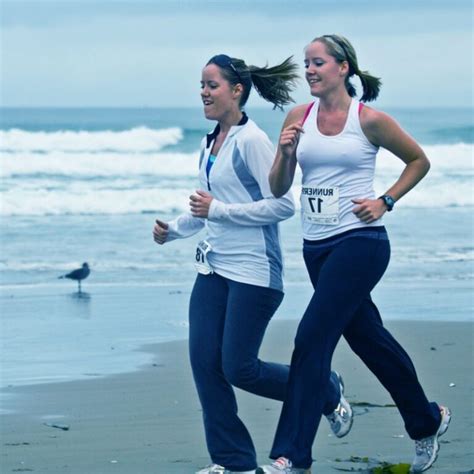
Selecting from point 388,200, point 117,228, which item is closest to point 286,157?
point 388,200

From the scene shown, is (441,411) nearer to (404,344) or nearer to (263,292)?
(263,292)

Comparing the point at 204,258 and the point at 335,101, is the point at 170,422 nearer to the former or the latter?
the point at 204,258

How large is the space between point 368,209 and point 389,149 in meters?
0.27

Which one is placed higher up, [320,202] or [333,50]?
[333,50]

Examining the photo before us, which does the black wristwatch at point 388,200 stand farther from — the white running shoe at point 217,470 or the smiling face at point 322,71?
the white running shoe at point 217,470

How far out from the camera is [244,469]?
520cm

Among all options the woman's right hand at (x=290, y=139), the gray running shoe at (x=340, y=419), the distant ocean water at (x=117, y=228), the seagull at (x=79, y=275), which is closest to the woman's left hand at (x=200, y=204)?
the woman's right hand at (x=290, y=139)

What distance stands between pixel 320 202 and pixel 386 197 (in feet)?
0.85

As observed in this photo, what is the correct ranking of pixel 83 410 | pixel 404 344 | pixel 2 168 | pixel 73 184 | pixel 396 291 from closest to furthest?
1. pixel 83 410
2. pixel 404 344
3. pixel 396 291
4. pixel 73 184
5. pixel 2 168

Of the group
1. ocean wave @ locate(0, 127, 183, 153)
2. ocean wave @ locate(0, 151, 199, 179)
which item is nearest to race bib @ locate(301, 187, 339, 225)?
ocean wave @ locate(0, 151, 199, 179)

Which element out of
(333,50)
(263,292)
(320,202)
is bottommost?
(263,292)

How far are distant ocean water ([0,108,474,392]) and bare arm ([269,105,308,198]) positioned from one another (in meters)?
3.41

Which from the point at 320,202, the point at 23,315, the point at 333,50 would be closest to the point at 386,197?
the point at 320,202

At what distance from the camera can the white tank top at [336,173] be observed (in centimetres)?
488
